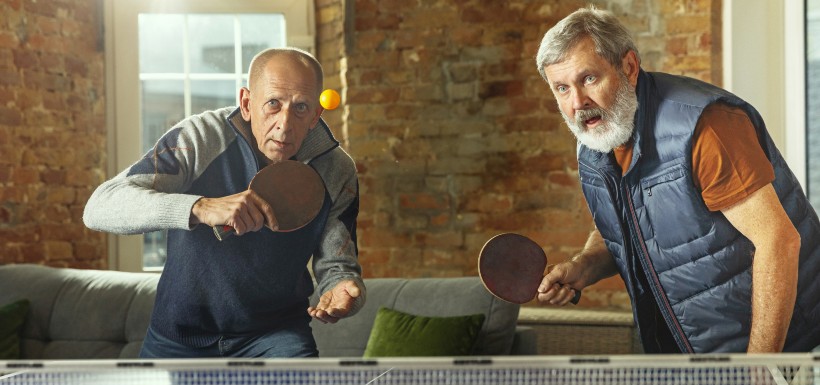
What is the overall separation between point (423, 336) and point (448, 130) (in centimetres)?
118

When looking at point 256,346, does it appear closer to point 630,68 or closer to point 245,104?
point 245,104

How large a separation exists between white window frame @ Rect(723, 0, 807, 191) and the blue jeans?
1.94 m

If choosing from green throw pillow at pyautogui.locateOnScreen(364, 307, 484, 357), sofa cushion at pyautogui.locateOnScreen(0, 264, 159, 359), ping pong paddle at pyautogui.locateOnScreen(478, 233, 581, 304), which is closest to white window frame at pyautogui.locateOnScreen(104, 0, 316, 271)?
sofa cushion at pyautogui.locateOnScreen(0, 264, 159, 359)

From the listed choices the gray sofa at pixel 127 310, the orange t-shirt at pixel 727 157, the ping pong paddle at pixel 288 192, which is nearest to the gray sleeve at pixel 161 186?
the ping pong paddle at pixel 288 192

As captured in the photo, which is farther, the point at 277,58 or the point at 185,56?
the point at 185,56

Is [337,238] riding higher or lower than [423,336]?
higher

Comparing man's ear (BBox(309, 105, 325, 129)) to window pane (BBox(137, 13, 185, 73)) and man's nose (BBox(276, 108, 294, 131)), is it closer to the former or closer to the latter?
man's nose (BBox(276, 108, 294, 131))

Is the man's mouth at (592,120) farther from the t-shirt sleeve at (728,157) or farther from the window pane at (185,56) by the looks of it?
the window pane at (185,56)

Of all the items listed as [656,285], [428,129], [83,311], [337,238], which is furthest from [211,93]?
[656,285]

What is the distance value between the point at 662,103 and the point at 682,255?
314 mm

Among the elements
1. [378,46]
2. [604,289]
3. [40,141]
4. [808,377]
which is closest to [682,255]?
[808,377]

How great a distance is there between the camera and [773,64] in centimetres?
360

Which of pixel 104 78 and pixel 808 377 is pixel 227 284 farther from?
pixel 104 78

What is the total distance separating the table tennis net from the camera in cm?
144
